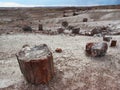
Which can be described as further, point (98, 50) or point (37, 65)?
point (98, 50)

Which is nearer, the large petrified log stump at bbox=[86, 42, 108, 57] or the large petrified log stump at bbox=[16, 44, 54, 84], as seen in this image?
the large petrified log stump at bbox=[16, 44, 54, 84]

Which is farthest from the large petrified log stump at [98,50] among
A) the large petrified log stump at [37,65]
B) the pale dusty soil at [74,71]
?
the large petrified log stump at [37,65]

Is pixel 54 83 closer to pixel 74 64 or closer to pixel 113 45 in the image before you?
pixel 74 64

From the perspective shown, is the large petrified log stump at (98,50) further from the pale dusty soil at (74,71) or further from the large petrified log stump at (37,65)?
the large petrified log stump at (37,65)

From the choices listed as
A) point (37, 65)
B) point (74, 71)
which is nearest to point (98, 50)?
point (74, 71)

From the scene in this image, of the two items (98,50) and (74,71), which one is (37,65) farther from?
(98,50)

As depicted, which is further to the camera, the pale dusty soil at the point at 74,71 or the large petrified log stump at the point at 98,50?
the large petrified log stump at the point at 98,50

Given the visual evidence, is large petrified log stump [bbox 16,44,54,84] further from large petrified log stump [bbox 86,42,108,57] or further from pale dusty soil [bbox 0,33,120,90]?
large petrified log stump [bbox 86,42,108,57]

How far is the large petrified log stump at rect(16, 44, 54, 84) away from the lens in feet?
8.77

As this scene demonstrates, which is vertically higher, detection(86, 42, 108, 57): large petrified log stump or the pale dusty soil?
detection(86, 42, 108, 57): large petrified log stump

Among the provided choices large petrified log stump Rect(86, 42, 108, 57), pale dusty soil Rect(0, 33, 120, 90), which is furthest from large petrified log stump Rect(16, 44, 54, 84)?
large petrified log stump Rect(86, 42, 108, 57)

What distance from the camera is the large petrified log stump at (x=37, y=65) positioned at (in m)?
2.67

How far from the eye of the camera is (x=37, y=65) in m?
2.67

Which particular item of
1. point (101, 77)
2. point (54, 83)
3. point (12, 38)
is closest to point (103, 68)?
point (101, 77)
